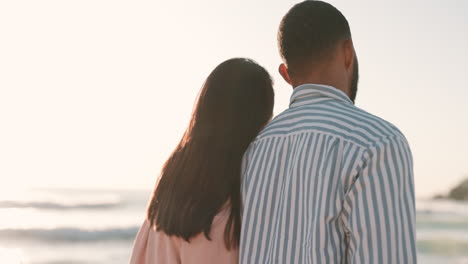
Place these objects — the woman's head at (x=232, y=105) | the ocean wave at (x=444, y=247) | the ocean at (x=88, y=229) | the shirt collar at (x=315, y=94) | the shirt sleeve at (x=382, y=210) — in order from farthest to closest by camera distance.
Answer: the ocean wave at (x=444, y=247)
the ocean at (x=88, y=229)
the woman's head at (x=232, y=105)
the shirt collar at (x=315, y=94)
the shirt sleeve at (x=382, y=210)

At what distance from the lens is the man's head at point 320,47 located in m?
2.57

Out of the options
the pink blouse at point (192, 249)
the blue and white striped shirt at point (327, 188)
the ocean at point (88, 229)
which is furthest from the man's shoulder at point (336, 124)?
the ocean at point (88, 229)

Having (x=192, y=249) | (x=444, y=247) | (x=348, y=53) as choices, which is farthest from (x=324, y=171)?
(x=444, y=247)

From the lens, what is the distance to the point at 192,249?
2.86 metres

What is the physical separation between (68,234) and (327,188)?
16.9 m

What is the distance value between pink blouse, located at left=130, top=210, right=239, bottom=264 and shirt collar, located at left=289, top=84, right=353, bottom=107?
0.51 meters

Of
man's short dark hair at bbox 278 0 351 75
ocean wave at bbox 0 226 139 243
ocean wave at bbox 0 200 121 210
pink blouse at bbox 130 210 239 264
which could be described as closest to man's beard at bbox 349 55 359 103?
man's short dark hair at bbox 278 0 351 75

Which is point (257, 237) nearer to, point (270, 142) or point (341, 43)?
point (270, 142)

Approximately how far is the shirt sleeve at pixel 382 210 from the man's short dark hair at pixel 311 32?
455mm

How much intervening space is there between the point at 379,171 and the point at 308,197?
0.81ft

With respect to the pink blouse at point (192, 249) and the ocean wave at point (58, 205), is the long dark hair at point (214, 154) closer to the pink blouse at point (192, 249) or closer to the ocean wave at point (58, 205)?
the pink blouse at point (192, 249)

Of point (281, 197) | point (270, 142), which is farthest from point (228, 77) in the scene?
point (281, 197)

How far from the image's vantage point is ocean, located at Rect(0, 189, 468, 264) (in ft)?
51.2

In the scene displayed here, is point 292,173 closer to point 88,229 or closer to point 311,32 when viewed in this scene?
point 311,32
